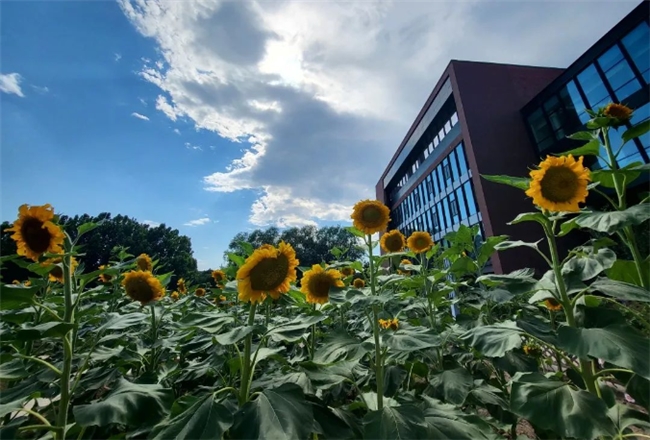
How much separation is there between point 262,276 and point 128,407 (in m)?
0.74

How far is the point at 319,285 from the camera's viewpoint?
232 cm

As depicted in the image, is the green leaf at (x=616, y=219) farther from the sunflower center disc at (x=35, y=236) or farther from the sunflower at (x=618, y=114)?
the sunflower center disc at (x=35, y=236)

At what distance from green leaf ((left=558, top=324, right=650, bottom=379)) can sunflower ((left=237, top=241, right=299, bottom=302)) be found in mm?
1284

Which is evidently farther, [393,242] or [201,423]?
[393,242]

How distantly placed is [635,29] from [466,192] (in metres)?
11.2

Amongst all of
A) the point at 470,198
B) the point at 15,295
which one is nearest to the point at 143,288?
the point at 15,295

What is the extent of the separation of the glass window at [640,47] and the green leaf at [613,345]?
1893 centimetres

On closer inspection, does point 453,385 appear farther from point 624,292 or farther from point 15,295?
point 15,295

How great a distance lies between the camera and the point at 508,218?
18125 mm

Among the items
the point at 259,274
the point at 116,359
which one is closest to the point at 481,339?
the point at 259,274

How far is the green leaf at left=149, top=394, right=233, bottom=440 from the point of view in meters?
1.03

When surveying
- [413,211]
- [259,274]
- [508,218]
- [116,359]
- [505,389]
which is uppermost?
[413,211]

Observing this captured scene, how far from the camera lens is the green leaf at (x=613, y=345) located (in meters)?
1.06

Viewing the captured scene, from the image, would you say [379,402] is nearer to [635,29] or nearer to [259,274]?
[259,274]
